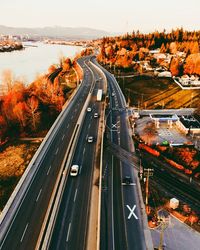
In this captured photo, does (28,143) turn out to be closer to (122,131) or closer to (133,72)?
(122,131)

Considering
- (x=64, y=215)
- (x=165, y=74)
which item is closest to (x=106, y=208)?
(x=64, y=215)

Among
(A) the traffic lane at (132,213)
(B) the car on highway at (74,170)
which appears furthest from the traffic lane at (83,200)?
(A) the traffic lane at (132,213)

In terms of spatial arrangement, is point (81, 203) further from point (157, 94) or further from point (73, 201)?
point (157, 94)

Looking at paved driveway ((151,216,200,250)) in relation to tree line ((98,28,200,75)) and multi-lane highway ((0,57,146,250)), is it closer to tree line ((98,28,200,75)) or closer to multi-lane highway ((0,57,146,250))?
multi-lane highway ((0,57,146,250))

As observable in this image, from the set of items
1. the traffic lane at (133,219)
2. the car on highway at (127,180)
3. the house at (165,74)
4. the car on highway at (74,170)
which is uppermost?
the house at (165,74)

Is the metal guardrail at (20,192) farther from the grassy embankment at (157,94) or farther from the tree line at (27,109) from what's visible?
the grassy embankment at (157,94)

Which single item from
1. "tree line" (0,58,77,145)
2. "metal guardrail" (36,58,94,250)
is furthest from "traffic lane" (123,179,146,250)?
"tree line" (0,58,77,145)
